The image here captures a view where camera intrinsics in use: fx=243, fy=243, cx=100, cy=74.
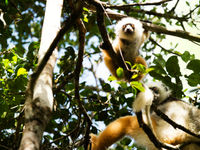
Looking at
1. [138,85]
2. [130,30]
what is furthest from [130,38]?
[138,85]

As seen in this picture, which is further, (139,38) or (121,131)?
(139,38)

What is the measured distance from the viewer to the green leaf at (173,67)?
346 cm

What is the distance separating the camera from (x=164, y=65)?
3.64 m

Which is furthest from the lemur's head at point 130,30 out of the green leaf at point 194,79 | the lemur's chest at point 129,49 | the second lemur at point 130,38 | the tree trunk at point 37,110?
the tree trunk at point 37,110

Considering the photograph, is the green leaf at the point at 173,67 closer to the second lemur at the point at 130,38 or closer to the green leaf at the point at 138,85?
the green leaf at the point at 138,85

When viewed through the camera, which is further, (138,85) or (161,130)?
(161,130)

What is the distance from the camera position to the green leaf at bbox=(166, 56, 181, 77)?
3.46 metres

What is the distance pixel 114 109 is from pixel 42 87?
9.43ft

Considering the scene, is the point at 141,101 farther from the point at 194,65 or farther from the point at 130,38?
the point at 130,38

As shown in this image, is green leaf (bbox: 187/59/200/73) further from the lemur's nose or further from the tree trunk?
the lemur's nose

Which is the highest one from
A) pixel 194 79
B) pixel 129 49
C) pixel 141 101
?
pixel 129 49

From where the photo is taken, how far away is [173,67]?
3496 millimetres

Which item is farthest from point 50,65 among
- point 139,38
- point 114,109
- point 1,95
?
point 139,38

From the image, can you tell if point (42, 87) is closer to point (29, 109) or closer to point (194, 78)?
point (29, 109)
